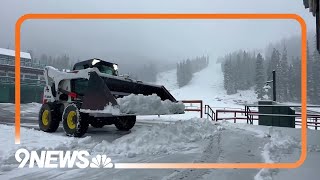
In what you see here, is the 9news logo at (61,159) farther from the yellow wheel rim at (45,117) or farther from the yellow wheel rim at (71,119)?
the yellow wheel rim at (45,117)

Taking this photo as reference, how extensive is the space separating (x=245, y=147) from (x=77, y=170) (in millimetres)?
4115

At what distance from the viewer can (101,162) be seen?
5.52 meters

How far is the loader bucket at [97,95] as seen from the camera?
7777 millimetres

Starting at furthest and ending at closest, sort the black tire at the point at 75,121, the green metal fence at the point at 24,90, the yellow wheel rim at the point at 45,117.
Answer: the green metal fence at the point at 24,90 < the yellow wheel rim at the point at 45,117 < the black tire at the point at 75,121

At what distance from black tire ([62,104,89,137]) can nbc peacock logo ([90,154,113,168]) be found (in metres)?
2.73

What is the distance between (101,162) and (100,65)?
5.27 m

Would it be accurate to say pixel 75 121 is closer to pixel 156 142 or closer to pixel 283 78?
pixel 156 142

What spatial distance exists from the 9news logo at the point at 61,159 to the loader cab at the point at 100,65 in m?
4.10

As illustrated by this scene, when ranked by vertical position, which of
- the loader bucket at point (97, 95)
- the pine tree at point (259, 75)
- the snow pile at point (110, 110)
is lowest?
the snow pile at point (110, 110)

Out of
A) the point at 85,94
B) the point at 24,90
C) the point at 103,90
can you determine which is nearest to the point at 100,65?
the point at 85,94

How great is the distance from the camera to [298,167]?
511 cm

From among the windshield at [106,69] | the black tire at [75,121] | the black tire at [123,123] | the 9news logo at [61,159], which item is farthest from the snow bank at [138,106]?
the black tire at [123,123]

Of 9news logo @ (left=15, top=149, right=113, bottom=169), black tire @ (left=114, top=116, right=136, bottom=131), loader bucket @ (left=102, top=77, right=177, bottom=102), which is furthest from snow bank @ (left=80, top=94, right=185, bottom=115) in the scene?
black tire @ (left=114, top=116, right=136, bottom=131)

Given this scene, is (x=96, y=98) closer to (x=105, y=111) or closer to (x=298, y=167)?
(x=105, y=111)
